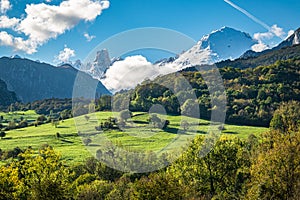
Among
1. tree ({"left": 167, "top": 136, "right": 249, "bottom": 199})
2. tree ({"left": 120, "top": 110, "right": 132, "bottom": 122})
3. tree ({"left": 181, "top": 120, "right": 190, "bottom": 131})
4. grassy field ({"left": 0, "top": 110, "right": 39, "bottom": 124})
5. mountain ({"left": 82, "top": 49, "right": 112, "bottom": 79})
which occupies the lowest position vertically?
tree ({"left": 167, "top": 136, "right": 249, "bottom": 199})

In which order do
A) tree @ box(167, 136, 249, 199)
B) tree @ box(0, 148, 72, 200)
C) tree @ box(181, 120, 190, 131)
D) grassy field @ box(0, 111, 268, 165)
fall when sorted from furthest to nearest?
tree @ box(181, 120, 190, 131) < grassy field @ box(0, 111, 268, 165) < tree @ box(167, 136, 249, 199) < tree @ box(0, 148, 72, 200)

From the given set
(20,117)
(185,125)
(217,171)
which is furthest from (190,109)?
(20,117)

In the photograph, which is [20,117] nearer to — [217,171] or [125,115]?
[125,115]

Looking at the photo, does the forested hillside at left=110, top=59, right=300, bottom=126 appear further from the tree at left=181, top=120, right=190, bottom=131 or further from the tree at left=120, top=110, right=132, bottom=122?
the tree at left=181, top=120, right=190, bottom=131

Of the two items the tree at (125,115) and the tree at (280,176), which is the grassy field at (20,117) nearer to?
the tree at (125,115)

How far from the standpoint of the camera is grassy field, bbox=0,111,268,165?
3216 inches

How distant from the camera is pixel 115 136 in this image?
91.8 meters

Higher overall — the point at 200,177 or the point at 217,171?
the point at 217,171

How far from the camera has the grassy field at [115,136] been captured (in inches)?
3216

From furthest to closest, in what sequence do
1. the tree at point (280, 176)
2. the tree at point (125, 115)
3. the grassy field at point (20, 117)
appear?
the grassy field at point (20, 117) < the tree at point (125, 115) < the tree at point (280, 176)

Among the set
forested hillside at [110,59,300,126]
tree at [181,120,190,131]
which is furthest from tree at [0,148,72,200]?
forested hillside at [110,59,300,126]

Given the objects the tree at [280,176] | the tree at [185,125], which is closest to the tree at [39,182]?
the tree at [280,176]

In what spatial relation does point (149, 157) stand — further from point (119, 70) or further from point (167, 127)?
point (167, 127)

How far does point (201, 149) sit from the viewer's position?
43.1 m
